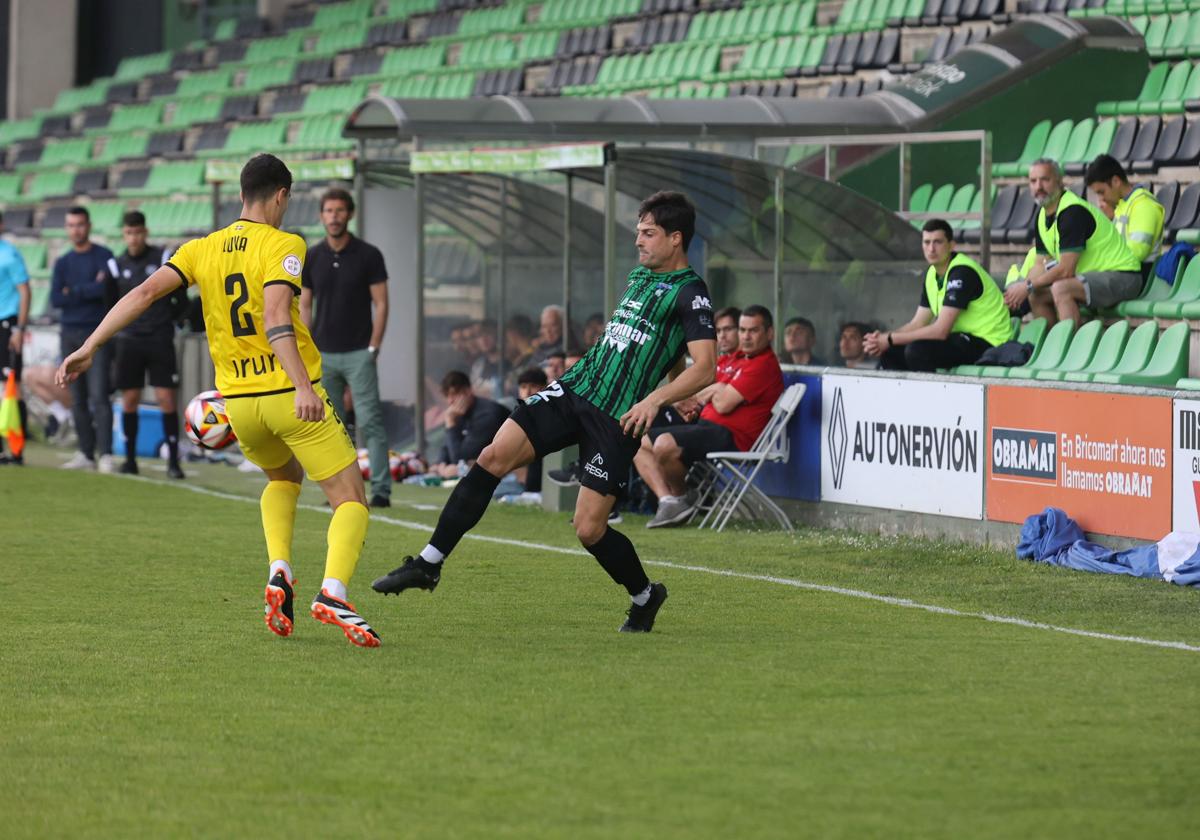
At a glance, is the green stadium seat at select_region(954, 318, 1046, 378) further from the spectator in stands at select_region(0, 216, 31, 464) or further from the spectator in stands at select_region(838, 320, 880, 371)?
the spectator in stands at select_region(0, 216, 31, 464)

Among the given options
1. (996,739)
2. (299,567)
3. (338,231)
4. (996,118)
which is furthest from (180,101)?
(996,739)

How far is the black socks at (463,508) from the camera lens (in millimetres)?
7668

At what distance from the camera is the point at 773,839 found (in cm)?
454

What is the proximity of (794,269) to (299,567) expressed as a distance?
598 centimetres

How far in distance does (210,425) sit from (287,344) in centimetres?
196

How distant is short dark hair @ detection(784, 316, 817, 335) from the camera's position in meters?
14.6

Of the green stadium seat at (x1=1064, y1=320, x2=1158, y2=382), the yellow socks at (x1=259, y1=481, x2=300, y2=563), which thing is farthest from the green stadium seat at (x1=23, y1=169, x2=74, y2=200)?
the yellow socks at (x1=259, y1=481, x2=300, y2=563)

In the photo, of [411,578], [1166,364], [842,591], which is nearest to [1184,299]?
[1166,364]

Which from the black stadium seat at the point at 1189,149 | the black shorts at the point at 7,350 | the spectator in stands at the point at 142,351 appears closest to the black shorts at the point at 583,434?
the spectator in stands at the point at 142,351

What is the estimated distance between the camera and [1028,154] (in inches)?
671

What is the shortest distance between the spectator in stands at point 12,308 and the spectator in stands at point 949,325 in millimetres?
7655

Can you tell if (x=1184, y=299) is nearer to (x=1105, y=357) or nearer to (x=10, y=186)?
(x=1105, y=357)

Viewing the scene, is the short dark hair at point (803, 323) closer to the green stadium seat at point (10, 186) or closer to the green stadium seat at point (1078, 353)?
the green stadium seat at point (1078, 353)

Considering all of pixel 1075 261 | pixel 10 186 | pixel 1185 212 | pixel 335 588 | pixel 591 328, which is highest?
pixel 10 186
